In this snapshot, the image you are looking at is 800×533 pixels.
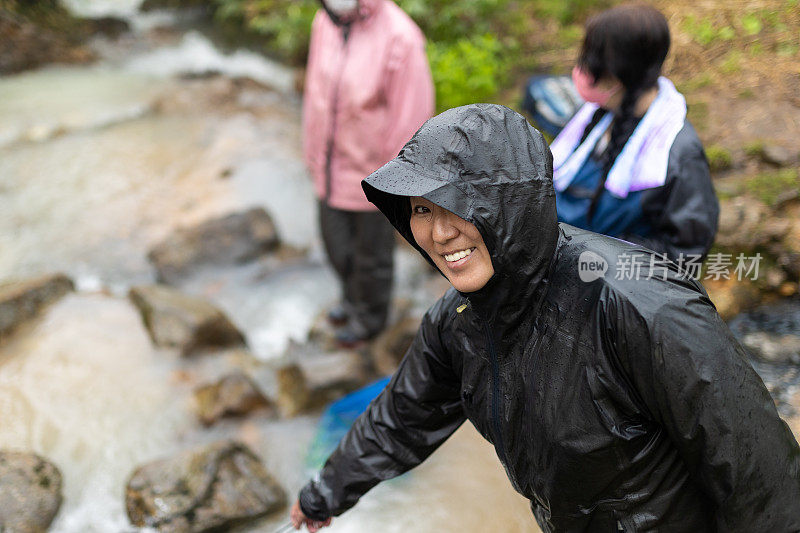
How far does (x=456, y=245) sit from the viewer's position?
1401 millimetres

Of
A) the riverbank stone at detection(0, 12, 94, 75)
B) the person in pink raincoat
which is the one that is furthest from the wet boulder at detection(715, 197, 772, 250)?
the riverbank stone at detection(0, 12, 94, 75)

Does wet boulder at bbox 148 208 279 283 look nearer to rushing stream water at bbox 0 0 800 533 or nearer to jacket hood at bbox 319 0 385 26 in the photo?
rushing stream water at bbox 0 0 800 533

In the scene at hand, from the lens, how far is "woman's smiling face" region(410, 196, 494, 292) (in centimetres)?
139

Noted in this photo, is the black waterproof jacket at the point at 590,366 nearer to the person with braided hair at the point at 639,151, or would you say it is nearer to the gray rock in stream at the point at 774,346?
the person with braided hair at the point at 639,151

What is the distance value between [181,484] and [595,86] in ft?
8.46

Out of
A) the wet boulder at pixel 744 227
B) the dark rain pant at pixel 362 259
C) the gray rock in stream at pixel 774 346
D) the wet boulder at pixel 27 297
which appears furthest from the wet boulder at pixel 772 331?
the wet boulder at pixel 27 297

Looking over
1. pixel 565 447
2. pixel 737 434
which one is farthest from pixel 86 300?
pixel 737 434

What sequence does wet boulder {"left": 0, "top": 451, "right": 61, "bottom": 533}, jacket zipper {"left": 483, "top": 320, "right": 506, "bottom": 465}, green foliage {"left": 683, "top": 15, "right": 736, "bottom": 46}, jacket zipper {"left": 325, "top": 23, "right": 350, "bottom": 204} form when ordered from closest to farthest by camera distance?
jacket zipper {"left": 483, "top": 320, "right": 506, "bottom": 465} → wet boulder {"left": 0, "top": 451, "right": 61, "bottom": 533} → jacket zipper {"left": 325, "top": 23, "right": 350, "bottom": 204} → green foliage {"left": 683, "top": 15, "right": 736, "bottom": 46}

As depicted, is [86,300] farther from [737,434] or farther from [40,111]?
[40,111]

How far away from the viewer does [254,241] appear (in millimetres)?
5863

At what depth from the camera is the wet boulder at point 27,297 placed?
14.9 ft

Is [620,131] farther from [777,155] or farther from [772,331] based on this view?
[777,155]

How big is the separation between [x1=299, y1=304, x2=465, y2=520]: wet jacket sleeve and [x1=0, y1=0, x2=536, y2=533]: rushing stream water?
1175 mm

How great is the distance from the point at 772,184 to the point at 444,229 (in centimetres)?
332
